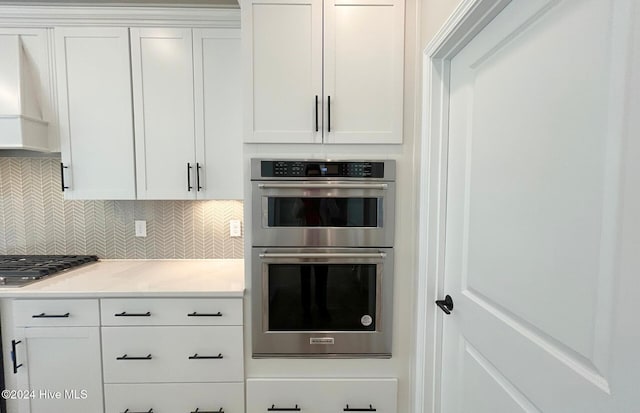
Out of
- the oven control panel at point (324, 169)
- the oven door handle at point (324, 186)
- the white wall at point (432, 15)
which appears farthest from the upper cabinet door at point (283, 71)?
the white wall at point (432, 15)

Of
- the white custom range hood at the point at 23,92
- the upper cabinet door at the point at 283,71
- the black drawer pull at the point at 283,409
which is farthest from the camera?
the white custom range hood at the point at 23,92

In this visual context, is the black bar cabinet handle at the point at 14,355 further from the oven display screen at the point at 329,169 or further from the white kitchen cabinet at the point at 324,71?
the oven display screen at the point at 329,169

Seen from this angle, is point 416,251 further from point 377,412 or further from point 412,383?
point 377,412

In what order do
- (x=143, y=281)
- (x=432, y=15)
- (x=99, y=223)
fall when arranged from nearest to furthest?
(x=432, y=15), (x=143, y=281), (x=99, y=223)

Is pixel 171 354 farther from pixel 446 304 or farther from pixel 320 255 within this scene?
pixel 446 304

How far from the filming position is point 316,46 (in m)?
1.48

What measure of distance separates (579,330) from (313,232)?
1084 millimetres

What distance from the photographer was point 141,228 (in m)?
2.14

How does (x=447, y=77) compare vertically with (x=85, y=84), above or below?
below

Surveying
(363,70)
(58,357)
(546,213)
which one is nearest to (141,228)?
(58,357)

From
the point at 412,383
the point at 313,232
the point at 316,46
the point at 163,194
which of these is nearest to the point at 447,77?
the point at 316,46

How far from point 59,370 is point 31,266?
672mm

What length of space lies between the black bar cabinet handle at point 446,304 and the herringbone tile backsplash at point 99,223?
1415 millimetres

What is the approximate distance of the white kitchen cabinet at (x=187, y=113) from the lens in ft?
5.78
